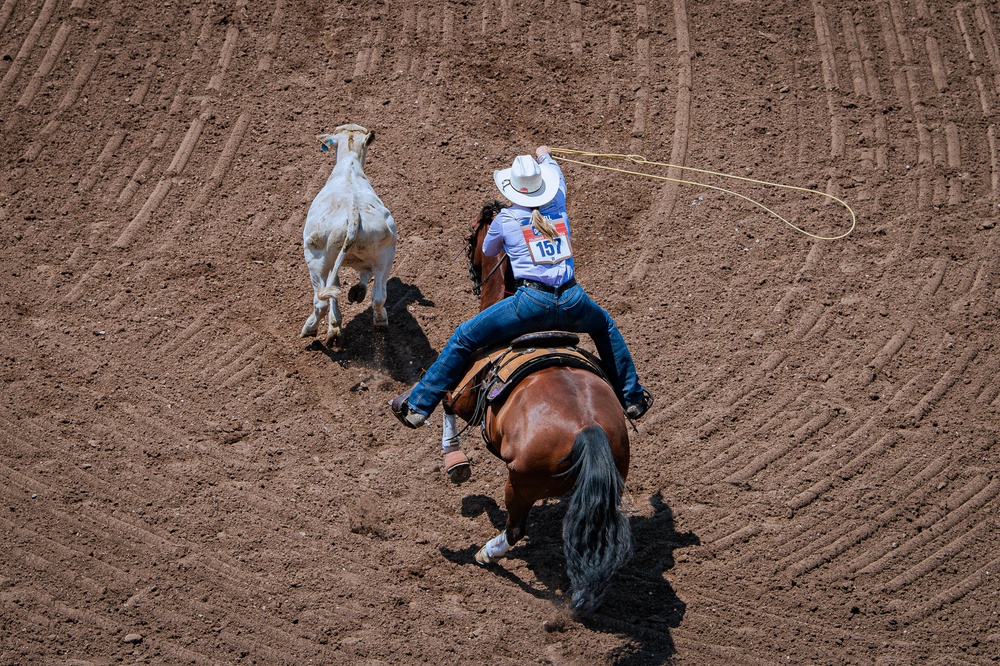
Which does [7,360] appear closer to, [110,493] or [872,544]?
[110,493]

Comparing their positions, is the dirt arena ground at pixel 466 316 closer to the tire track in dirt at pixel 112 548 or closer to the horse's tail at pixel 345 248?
the tire track in dirt at pixel 112 548

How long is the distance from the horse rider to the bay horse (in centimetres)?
50

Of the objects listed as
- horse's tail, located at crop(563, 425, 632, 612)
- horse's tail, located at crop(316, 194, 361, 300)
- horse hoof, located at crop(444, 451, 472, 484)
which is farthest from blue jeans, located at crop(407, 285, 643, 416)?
horse's tail, located at crop(316, 194, 361, 300)

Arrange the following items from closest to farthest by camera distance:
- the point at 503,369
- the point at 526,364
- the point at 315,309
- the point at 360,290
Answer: the point at 526,364
the point at 503,369
the point at 360,290
the point at 315,309

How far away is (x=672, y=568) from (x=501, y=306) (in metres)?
2.35

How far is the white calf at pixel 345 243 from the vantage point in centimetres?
822

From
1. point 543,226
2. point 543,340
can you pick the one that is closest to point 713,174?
point 543,226

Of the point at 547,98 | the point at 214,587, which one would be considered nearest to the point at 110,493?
the point at 214,587

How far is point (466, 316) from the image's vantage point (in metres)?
9.30

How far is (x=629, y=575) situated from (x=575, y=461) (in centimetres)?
154

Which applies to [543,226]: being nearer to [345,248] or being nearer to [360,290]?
[345,248]

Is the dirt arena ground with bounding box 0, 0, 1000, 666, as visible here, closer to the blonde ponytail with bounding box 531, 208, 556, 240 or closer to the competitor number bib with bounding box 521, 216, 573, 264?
the competitor number bib with bounding box 521, 216, 573, 264

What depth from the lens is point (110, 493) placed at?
289 inches

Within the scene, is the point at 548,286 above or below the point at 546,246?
below
